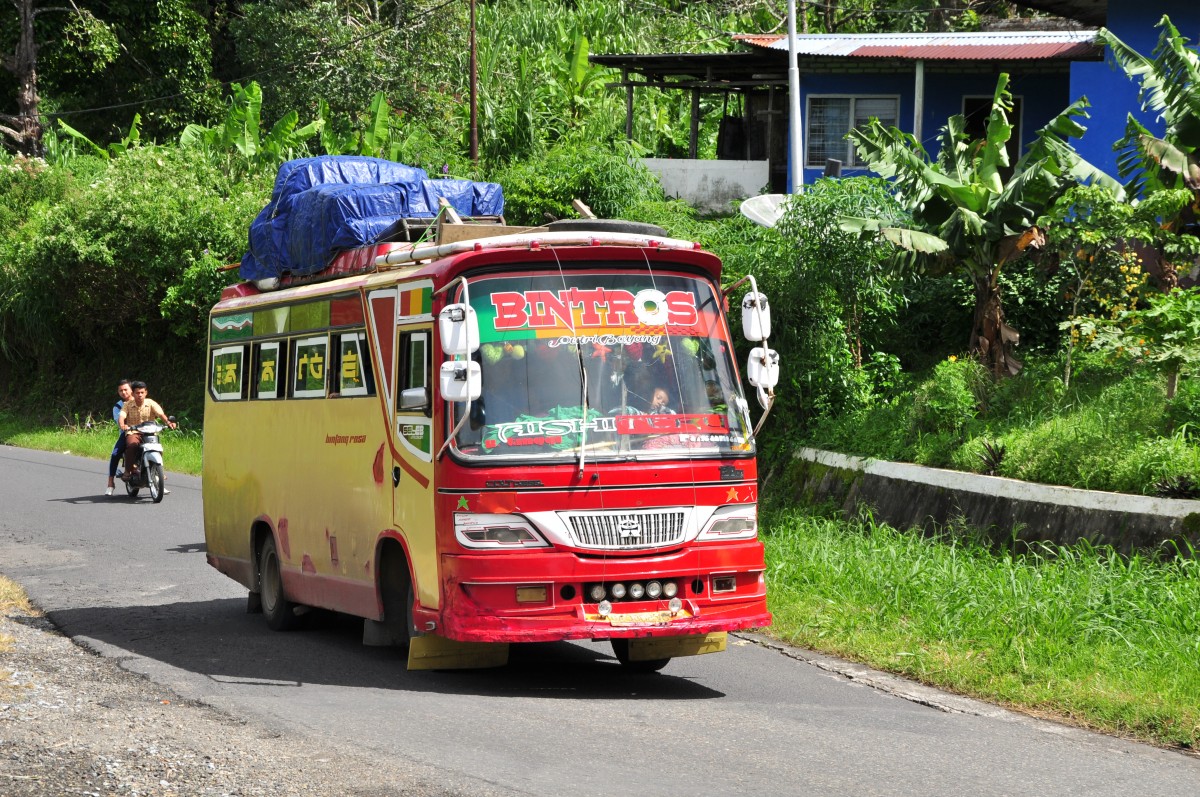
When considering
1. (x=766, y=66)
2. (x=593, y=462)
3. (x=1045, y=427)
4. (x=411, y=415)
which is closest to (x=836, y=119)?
(x=766, y=66)

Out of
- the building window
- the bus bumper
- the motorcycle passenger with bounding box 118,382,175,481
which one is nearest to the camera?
the bus bumper

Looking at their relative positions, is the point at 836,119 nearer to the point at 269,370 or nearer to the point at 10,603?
the point at 269,370

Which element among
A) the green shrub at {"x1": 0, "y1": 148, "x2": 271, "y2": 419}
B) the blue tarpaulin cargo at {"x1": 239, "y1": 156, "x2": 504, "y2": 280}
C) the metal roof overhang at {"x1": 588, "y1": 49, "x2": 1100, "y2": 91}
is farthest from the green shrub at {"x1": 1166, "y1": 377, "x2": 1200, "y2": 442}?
the green shrub at {"x1": 0, "y1": 148, "x2": 271, "y2": 419}

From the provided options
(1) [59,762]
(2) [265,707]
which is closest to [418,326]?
(2) [265,707]

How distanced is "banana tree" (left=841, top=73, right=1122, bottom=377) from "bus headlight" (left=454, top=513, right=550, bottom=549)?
337 inches

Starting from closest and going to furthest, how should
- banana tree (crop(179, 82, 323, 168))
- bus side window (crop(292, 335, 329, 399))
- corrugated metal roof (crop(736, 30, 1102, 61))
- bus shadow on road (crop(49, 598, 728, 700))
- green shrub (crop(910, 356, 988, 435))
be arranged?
bus shadow on road (crop(49, 598, 728, 700)) → bus side window (crop(292, 335, 329, 399)) → green shrub (crop(910, 356, 988, 435)) → corrugated metal roof (crop(736, 30, 1102, 61)) → banana tree (crop(179, 82, 323, 168))

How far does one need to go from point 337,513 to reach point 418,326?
76.0 inches

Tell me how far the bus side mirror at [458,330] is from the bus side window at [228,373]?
4753 mm

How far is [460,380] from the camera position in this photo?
8.33 m

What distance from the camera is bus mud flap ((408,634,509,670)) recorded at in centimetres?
895

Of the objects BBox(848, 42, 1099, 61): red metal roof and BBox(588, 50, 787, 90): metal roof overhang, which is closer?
BBox(848, 42, 1099, 61): red metal roof

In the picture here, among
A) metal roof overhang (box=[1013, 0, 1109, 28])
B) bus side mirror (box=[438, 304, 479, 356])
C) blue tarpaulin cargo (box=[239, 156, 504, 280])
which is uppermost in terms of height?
metal roof overhang (box=[1013, 0, 1109, 28])

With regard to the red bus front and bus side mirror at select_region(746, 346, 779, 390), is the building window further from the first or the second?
the red bus front

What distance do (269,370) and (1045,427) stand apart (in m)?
7.12
